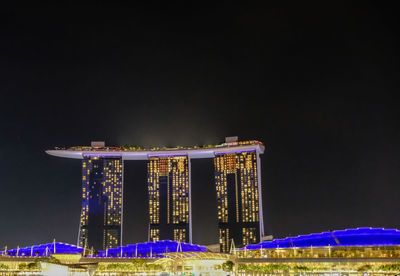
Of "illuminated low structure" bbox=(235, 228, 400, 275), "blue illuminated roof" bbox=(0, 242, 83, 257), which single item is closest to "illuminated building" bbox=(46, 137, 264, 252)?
"blue illuminated roof" bbox=(0, 242, 83, 257)

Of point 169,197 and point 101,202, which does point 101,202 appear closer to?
point 101,202

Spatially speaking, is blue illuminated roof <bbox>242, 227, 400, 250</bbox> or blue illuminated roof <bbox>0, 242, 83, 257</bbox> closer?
blue illuminated roof <bbox>242, 227, 400, 250</bbox>

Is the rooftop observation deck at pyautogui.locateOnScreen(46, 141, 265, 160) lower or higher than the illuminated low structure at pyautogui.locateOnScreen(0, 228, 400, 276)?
higher

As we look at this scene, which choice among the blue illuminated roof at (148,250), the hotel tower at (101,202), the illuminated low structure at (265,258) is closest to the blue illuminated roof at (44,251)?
the illuminated low structure at (265,258)

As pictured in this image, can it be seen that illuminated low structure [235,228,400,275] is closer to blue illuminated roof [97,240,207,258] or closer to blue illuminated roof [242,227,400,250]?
blue illuminated roof [242,227,400,250]

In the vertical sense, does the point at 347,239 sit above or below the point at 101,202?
below

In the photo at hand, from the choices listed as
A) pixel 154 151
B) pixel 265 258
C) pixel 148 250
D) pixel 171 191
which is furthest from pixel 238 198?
pixel 265 258

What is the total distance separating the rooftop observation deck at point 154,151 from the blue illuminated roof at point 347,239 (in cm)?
5676

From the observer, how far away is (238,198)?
15175cm

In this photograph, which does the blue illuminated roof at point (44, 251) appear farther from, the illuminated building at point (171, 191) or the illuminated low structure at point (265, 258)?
the illuminated building at point (171, 191)

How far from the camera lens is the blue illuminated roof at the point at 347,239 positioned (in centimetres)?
8762

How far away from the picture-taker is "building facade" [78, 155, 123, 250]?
151 m

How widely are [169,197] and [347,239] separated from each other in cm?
7544

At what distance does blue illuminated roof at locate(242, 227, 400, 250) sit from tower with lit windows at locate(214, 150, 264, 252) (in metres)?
48.9
